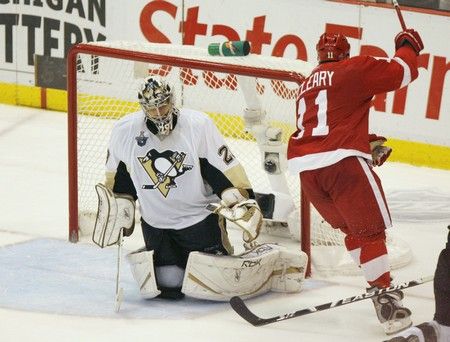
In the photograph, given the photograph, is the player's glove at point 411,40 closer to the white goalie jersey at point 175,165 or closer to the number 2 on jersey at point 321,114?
the number 2 on jersey at point 321,114

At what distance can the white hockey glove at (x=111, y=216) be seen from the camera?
17.8 ft

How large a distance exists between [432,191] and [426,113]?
1.90ft

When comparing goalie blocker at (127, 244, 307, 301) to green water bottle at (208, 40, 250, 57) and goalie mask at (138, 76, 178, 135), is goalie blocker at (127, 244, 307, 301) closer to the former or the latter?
goalie mask at (138, 76, 178, 135)

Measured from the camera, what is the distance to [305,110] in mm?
5234

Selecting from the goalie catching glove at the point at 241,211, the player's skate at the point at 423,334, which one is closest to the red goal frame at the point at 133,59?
the goalie catching glove at the point at 241,211

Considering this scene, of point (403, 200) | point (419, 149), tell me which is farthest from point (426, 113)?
point (403, 200)

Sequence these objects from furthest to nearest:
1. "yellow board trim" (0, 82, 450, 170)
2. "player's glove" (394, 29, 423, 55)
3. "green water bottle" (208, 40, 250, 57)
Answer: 1. "yellow board trim" (0, 82, 450, 170)
2. "green water bottle" (208, 40, 250, 57)
3. "player's glove" (394, 29, 423, 55)

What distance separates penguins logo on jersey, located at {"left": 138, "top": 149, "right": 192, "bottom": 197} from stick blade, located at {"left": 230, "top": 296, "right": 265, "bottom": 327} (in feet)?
1.70

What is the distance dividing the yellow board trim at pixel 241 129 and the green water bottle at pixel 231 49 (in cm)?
42

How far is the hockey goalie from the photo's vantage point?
539 cm

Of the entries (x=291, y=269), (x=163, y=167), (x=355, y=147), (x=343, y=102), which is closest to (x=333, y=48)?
(x=343, y=102)

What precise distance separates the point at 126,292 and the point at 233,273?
456mm

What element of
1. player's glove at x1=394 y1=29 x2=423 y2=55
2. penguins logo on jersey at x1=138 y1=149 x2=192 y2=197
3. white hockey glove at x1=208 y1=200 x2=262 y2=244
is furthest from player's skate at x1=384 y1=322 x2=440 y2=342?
penguins logo on jersey at x1=138 y1=149 x2=192 y2=197

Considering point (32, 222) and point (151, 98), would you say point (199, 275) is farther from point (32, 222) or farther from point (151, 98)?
point (32, 222)
